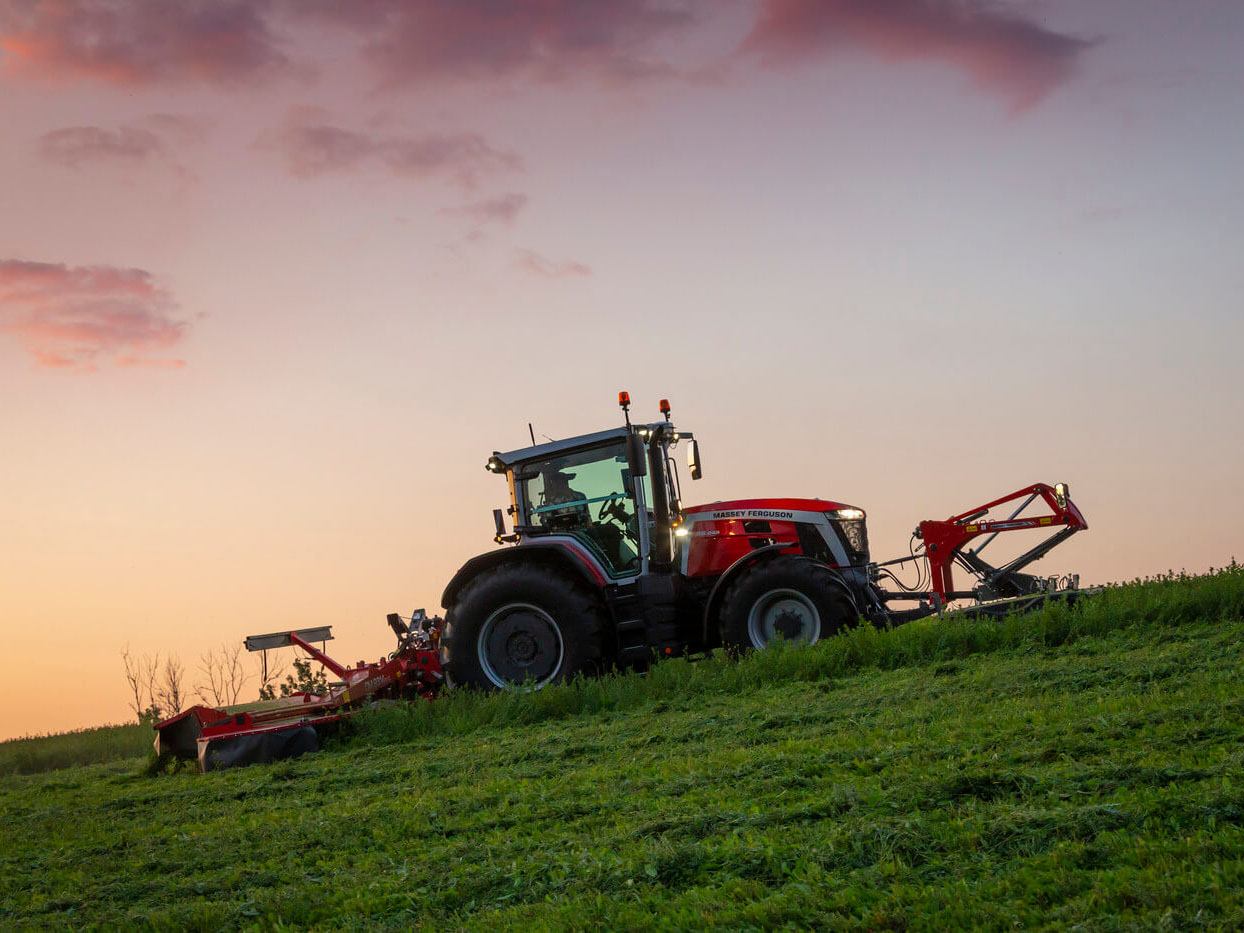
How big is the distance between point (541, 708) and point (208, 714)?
327cm

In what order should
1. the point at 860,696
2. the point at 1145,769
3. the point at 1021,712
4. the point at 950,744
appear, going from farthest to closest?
the point at 860,696
the point at 1021,712
the point at 950,744
the point at 1145,769

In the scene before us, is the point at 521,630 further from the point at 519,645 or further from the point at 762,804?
the point at 762,804

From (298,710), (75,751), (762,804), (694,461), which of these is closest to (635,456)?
(694,461)

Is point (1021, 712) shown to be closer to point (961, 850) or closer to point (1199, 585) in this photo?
point (961, 850)

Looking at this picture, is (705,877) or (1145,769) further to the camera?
(1145,769)

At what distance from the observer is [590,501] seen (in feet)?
46.0

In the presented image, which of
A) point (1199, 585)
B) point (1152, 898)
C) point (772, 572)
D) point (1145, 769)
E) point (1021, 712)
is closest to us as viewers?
point (1152, 898)

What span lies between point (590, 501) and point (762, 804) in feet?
24.7

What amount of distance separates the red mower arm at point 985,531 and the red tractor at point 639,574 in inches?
4.4

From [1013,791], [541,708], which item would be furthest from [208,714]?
[1013,791]

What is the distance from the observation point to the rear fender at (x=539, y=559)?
13398mm

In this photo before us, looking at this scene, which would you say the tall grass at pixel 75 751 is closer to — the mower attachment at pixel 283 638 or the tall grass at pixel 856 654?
the mower attachment at pixel 283 638

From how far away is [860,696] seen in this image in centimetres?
1031

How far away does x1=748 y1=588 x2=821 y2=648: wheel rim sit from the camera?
42.9 feet
